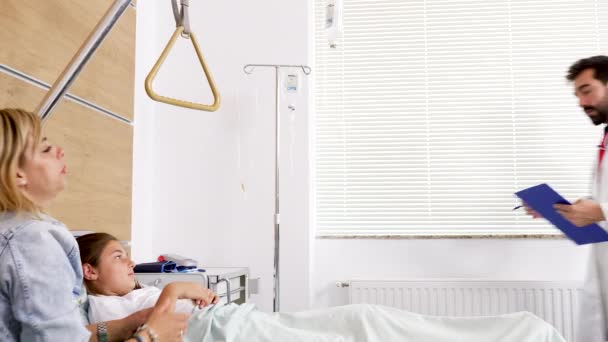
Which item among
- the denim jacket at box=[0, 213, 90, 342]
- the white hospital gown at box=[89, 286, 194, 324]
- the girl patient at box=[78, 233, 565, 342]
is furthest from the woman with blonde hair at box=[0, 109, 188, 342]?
the white hospital gown at box=[89, 286, 194, 324]

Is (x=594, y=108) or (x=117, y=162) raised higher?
(x=594, y=108)

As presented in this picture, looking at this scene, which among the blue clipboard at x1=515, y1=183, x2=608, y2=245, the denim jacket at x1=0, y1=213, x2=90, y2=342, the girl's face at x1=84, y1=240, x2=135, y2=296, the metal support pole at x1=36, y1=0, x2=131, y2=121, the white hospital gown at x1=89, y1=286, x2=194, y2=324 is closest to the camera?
the denim jacket at x1=0, y1=213, x2=90, y2=342

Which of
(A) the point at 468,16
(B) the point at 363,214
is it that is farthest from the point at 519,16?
(B) the point at 363,214

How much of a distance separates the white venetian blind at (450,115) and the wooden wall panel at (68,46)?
3.65ft

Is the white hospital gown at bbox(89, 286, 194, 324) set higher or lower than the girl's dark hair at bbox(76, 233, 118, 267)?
lower

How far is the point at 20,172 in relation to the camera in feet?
3.88

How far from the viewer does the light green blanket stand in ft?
5.14

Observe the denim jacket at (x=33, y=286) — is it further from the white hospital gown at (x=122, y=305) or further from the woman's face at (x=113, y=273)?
the woman's face at (x=113, y=273)

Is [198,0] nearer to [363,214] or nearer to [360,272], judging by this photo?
[363,214]

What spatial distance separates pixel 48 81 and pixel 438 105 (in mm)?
2067

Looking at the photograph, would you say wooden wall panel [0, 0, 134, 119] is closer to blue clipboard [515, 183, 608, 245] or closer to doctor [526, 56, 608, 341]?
blue clipboard [515, 183, 608, 245]

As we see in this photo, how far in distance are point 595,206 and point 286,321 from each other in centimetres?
141

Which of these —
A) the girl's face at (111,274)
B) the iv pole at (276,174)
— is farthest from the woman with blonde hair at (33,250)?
the iv pole at (276,174)

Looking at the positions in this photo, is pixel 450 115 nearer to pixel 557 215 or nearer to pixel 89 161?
pixel 557 215
